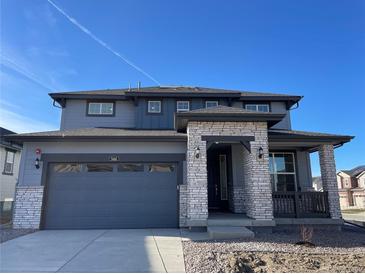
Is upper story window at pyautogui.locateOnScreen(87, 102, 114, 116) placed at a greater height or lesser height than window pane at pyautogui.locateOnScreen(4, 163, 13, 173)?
greater

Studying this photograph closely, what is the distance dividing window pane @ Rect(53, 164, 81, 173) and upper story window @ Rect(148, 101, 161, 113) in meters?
4.40

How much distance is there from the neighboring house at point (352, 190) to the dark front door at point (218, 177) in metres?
21.9

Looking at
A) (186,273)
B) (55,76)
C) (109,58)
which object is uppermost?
(109,58)

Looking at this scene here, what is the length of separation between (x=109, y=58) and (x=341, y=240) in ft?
42.9

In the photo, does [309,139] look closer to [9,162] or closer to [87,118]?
[87,118]

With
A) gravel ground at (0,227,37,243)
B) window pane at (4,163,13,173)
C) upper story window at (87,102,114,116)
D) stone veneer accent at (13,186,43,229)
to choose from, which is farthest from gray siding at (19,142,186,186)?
window pane at (4,163,13,173)

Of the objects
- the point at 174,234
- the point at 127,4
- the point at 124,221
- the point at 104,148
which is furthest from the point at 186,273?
the point at 127,4

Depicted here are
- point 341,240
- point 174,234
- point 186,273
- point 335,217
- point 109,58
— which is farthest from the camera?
point 109,58

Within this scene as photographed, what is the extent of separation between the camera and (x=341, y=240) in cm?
724

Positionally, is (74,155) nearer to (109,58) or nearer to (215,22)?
(109,58)

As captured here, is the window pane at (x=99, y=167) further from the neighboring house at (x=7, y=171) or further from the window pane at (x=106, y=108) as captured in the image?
the neighboring house at (x=7, y=171)

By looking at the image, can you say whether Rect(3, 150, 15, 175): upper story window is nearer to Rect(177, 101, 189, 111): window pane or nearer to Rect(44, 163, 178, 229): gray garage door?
Rect(44, 163, 178, 229): gray garage door

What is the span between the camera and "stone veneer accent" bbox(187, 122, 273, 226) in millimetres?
8094

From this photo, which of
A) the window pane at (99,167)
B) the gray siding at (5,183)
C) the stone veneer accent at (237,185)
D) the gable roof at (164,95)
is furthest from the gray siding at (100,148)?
the gray siding at (5,183)
